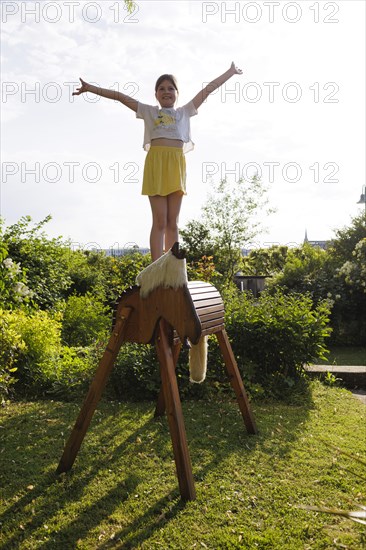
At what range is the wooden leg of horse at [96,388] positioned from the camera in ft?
10.8

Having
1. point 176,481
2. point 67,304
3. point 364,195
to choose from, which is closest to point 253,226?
point 364,195

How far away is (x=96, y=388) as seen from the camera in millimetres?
3291

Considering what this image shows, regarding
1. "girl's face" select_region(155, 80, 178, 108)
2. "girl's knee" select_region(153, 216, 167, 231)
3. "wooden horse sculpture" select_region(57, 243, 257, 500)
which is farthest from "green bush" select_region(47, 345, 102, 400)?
"girl's face" select_region(155, 80, 178, 108)

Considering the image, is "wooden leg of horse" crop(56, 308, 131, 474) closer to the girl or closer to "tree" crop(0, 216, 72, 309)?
the girl

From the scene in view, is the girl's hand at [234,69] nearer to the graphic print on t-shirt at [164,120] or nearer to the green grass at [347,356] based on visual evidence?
the graphic print on t-shirt at [164,120]

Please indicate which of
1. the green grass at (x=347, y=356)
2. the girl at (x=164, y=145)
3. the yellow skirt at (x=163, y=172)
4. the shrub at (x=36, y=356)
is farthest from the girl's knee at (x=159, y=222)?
the green grass at (x=347, y=356)

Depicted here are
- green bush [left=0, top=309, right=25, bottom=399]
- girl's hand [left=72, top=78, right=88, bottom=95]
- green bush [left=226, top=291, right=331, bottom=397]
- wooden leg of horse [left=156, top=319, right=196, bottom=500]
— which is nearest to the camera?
wooden leg of horse [left=156, top=319, right=196, bottom=500]

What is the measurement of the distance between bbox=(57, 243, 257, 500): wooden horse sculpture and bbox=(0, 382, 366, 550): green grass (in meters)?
0.24

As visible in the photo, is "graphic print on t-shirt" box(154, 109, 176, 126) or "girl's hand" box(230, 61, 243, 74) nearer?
"graphic print on t-shirt" box(154, 109, 176, 126)

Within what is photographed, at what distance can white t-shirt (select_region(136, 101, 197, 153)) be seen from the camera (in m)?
4.10

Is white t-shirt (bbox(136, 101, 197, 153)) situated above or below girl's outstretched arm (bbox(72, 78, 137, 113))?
below

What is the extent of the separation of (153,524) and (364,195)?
1552 cm

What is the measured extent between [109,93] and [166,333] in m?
2.17

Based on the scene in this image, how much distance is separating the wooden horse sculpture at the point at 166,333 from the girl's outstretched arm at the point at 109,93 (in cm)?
171
